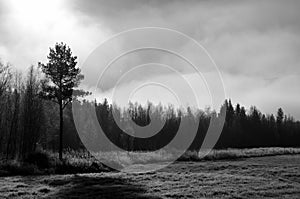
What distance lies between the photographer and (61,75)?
27.8 m

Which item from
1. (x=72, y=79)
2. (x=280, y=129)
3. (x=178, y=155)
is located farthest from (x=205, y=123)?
(x=72, y=79)

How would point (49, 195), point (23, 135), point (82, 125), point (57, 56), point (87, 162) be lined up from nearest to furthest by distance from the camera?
point (49, 195) < point (87, 162) < point (57, 56) < point (23, 135) < point (82, 125)

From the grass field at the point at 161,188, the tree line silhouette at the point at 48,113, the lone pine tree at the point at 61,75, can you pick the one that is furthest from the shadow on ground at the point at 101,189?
the lone pine tree at the point at 61,75

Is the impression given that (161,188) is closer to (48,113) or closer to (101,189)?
(101,189)

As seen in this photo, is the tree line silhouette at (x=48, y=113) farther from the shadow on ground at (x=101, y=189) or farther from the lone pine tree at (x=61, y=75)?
the shadow on ground at (x=101, y=189)

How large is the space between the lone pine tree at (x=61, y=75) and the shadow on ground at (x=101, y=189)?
12.9 m

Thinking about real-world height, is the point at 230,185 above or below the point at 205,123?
below

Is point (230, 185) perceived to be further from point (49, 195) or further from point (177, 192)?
point (49, 195)

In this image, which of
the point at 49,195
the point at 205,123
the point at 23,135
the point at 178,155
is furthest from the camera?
the point at 205,123

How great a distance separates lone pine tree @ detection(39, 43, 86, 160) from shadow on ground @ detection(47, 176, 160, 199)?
12.9m

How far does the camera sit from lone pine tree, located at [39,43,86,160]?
27.6m

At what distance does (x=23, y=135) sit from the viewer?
33.9m

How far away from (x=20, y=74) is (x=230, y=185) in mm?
32381

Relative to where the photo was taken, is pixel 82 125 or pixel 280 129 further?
pixel 280 129
